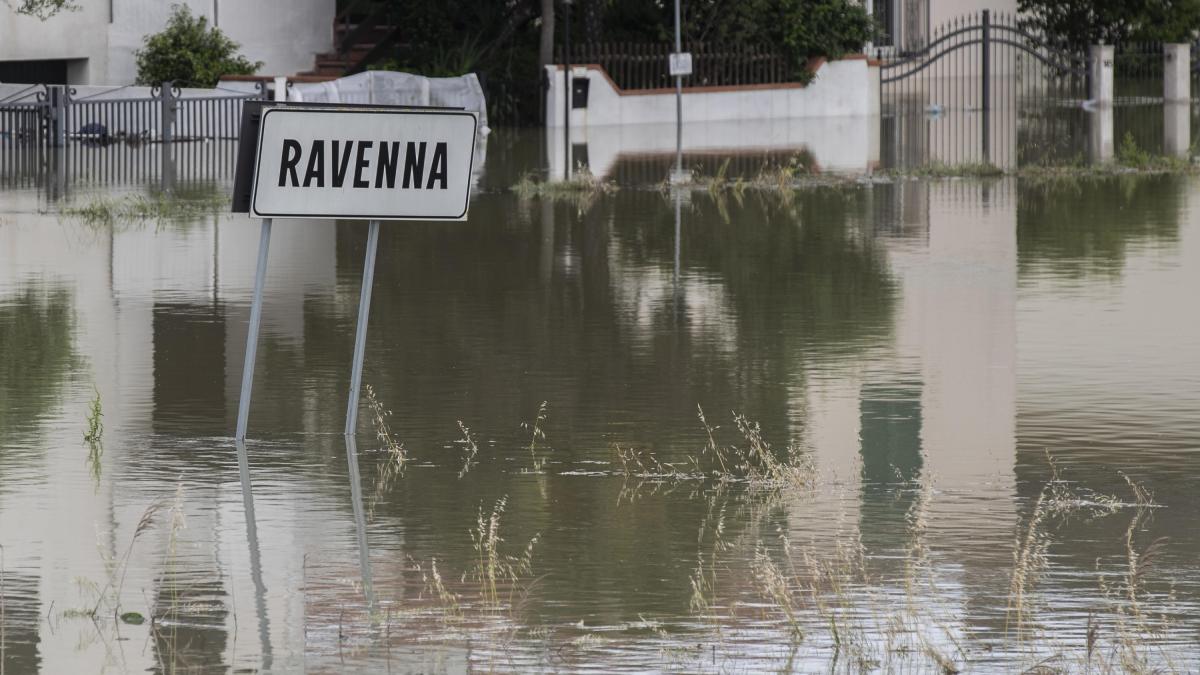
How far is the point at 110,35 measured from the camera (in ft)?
128

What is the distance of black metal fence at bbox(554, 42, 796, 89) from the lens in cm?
4059

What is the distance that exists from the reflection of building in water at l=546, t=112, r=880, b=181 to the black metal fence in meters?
1.35

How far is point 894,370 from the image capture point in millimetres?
12172

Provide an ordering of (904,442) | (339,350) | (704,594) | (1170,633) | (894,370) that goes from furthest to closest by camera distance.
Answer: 1. (339,350)
2. (894,370)
3. (904,442)
4. (704,594)
5. (1170,633)

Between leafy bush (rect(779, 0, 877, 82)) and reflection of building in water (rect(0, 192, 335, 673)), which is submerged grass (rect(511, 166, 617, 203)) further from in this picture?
leafy bush (rect(779, 0, 877, 82))

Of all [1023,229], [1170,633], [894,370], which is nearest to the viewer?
[1170,633]

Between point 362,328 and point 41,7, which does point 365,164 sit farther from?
point 41,7

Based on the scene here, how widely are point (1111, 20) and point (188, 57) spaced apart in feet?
82.6

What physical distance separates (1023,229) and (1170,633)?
1359cm

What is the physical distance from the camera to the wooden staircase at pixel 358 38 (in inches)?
1688

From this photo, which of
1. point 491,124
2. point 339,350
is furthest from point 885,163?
point 339,350

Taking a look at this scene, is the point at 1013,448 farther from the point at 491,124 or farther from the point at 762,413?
the point at 491,124

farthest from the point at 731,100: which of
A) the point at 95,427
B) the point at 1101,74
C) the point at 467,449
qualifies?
the point at 95,427

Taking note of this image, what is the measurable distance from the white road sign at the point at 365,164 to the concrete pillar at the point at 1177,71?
127 ft
